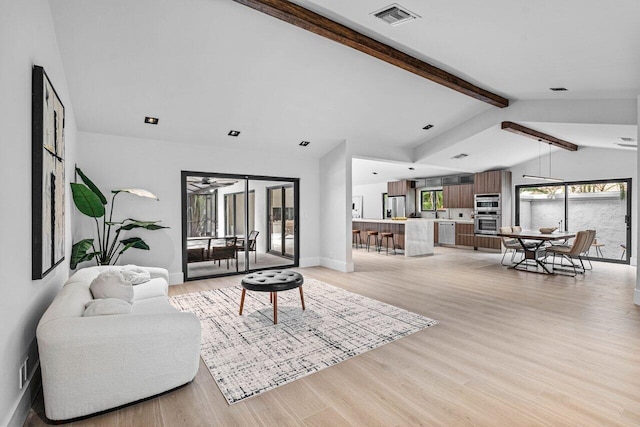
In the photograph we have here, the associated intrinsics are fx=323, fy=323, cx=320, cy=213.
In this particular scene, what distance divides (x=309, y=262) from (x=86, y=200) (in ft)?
15.4

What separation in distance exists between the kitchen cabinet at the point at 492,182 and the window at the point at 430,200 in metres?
1.60

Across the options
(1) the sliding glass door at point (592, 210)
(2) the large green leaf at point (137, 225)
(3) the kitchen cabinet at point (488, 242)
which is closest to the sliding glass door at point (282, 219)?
(2) the large green leaf at point (137, 225)

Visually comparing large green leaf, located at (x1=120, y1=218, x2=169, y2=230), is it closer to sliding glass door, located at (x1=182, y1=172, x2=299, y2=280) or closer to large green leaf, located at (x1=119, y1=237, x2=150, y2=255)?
large green leaf, located at (x1=119, y1=237, x2=150, y2=255)

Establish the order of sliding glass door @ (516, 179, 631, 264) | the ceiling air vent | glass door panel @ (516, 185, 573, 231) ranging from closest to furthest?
the ceiling air vent < sliding glass door @ (516, 179, 631, 264) < glass door panel @ (516, 185, 573, 231)

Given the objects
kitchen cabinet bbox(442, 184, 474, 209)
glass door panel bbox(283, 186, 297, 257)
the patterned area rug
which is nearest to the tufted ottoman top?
the patterned area rug

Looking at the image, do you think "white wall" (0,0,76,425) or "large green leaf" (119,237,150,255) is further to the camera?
"large green leaf" (119,237,150,255)

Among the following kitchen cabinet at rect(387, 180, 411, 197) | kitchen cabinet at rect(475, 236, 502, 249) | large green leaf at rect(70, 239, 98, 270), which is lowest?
kitchen cabinet at rect(475, 236, 502, 249)

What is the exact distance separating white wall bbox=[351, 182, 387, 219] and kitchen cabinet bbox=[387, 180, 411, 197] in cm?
41

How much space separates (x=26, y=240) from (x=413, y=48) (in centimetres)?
437

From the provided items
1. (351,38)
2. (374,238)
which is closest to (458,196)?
(374,238)

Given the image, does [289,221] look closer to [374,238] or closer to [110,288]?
[374,238]

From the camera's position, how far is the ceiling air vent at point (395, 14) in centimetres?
315

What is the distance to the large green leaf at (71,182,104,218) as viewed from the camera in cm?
379

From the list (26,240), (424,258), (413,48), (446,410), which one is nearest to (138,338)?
(26,240)
